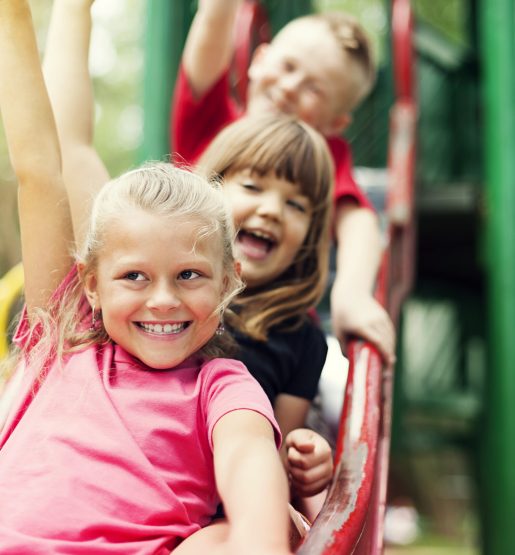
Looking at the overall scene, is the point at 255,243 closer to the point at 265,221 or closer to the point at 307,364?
the point at 265,221

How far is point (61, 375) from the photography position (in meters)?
1.39

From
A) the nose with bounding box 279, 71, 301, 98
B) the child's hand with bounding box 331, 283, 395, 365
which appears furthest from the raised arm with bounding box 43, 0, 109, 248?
the nose with bounding box 279, 71, 301, 98

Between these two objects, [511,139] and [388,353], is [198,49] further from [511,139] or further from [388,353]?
[511,139]

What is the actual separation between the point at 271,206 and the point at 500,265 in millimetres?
2426

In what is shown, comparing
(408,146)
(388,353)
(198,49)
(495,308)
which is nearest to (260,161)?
(388,353)

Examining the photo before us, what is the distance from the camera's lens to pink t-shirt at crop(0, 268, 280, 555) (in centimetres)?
116

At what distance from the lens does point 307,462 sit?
1458 millimetres

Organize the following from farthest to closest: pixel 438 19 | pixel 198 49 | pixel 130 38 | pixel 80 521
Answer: pixel 130 38
pixel 438 19
pixel 198 49
pixel 80 521

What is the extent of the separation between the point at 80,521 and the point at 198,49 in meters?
1.81

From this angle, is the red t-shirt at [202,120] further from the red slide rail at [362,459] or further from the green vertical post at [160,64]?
the green vertical post at [160,64]

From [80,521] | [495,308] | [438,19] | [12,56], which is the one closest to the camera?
[80,521]

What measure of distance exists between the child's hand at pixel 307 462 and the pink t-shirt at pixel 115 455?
7.9 inches

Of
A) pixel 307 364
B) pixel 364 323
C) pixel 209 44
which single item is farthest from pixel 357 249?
pixel 209 44

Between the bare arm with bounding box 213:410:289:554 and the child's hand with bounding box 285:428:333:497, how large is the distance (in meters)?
0.26
